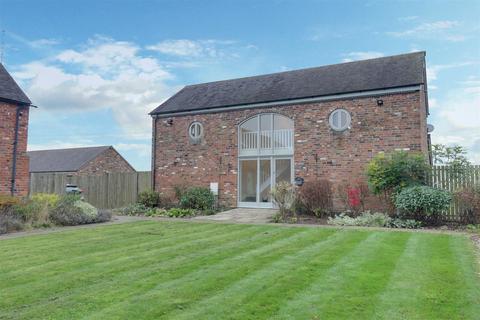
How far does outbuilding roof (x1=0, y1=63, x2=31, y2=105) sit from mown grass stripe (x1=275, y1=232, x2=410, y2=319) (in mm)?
13235

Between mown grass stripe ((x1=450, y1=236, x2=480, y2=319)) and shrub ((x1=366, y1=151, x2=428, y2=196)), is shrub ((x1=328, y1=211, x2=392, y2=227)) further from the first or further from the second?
mown grass stripe ((x1=450, y1=236, x2=480, y2=319))

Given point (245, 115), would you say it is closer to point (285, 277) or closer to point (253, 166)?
point (253, 166)

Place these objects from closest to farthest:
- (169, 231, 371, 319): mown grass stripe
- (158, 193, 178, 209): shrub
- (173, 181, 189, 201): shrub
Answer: (169, 231, 371, 319): mown grass stripe
(173, 181, 189, 201): shrub
(158, 193, 178, 209): shrub

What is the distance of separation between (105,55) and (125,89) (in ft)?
9.79

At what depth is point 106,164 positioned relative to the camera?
109 feet

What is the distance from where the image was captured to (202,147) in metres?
16.7

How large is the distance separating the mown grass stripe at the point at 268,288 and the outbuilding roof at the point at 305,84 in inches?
346

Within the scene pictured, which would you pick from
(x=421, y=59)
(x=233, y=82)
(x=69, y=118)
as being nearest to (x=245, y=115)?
(x=233, y=82)

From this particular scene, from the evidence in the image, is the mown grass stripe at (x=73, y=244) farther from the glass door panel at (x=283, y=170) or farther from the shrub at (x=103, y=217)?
the glass door panel at (x=283, y=170)

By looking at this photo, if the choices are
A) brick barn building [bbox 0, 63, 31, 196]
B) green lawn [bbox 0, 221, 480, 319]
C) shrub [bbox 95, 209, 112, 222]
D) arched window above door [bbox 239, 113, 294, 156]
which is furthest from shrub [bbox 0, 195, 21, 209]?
arched window above door [bbox 239, 113, 294, 156]

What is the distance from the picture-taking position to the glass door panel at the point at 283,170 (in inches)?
586

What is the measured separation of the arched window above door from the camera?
15.1m

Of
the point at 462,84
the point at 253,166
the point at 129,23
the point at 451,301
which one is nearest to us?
the point at 451,301

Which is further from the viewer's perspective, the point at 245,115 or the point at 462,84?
the point at 245,115
